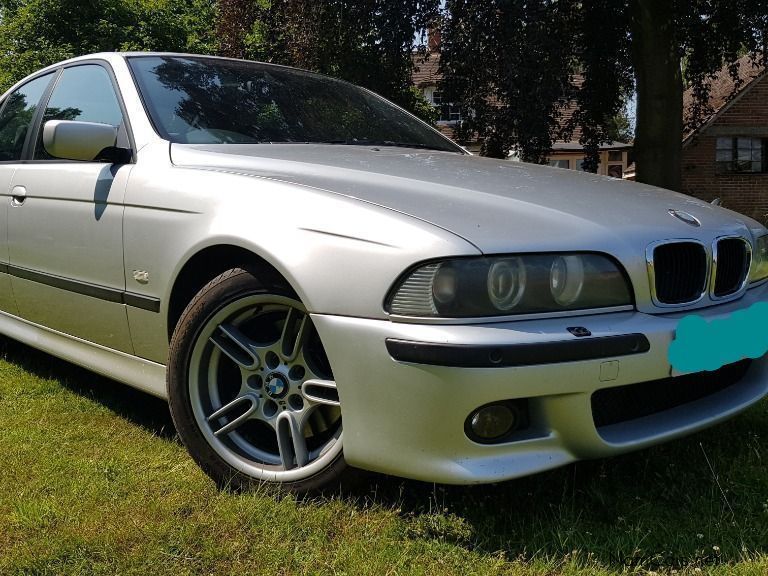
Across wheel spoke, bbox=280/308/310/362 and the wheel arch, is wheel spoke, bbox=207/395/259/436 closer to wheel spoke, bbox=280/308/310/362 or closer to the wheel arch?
wheel spoke, bbox=280/308/310/362

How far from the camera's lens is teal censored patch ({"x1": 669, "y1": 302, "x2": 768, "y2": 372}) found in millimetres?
1990

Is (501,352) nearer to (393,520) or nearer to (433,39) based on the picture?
(393,520)

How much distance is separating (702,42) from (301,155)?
1058cm

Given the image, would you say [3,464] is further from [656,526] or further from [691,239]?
[691,239]

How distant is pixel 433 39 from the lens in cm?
1055

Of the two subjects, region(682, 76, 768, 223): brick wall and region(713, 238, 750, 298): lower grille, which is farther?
region(682, 76, 768, 223): brick wall

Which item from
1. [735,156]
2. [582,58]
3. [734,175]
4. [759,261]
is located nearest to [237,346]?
[759,261]

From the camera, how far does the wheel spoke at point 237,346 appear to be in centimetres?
224

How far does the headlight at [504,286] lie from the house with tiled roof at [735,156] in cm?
2048

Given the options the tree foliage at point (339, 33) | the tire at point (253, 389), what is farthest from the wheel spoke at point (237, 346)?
the tree foliage at point (339, 33)

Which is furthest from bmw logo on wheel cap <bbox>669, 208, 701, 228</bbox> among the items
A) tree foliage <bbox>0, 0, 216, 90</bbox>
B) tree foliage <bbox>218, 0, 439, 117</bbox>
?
tree foliage <bbox>0, 0, 216, 90</bbox>

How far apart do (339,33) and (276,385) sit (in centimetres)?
873

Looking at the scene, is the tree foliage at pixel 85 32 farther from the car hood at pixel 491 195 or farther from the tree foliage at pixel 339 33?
the car hood at pixel 491 195

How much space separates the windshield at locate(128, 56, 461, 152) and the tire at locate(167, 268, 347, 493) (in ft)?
2.59
